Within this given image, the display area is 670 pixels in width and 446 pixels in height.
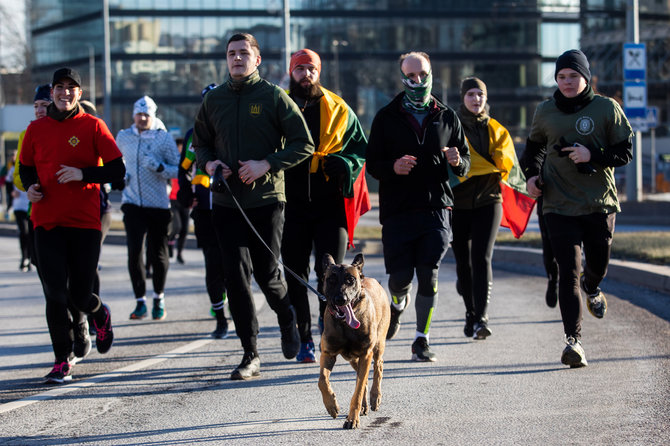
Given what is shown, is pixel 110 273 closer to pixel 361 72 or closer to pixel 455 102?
pixel 361 72

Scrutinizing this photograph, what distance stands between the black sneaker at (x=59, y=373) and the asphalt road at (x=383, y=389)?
84mm

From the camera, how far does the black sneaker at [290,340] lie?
694 centimetres

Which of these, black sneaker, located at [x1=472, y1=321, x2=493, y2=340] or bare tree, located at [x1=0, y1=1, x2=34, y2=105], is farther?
bare tree, located at [x1=0, y1=1, x2=34, y2=105]

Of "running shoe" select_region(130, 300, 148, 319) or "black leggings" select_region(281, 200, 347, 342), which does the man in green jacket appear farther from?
"running shoe" select_region(130, 300, 148, 319)

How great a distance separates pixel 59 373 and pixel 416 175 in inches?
109

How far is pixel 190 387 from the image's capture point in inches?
258

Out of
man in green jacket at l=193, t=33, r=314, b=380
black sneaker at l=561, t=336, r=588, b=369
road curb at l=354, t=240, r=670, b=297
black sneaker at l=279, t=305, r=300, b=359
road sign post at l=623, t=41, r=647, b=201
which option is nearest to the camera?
man in green jacket at l=193, t=33, r=314, b=380

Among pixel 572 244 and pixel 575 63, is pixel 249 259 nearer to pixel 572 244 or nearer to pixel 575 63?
pixel 572 244

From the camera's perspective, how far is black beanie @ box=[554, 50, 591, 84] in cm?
705

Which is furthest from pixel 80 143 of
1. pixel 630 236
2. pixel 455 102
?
pixel 455 102

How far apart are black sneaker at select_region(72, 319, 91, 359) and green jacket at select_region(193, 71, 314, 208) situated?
149 cm

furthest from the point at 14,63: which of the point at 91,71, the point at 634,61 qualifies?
the point at 634,61

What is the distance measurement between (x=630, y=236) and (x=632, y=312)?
7.22 metres

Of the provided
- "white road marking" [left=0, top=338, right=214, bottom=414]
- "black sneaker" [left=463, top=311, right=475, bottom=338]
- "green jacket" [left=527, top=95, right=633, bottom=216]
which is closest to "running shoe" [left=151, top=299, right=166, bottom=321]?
"white road marking" [left=0, top=338, right=214, bottom=414]
